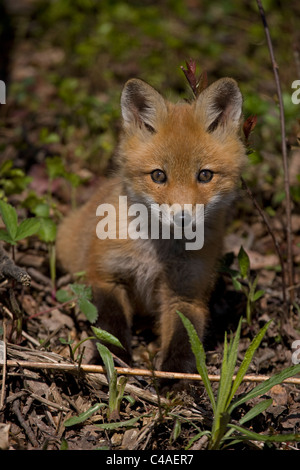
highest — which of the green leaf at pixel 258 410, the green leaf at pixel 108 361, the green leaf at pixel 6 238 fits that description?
the green leaf at pixel 6 238

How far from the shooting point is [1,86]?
16.3 ft

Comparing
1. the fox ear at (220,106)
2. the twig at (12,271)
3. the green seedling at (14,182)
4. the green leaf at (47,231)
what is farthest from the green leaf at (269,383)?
→ the green seedling at (14,182)

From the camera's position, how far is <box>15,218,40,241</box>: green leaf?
2.87 m

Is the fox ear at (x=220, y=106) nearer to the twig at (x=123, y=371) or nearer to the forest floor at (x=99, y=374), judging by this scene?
the forest floor at (x=99, y=374)

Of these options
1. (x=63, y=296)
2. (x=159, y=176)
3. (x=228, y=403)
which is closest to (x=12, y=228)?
(x=63, y=296)

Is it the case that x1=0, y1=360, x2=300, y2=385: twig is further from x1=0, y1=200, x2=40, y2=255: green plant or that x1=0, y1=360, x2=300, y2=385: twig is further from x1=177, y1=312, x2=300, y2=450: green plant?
x1=0, y1=200, x2=40, y2=255: green plant

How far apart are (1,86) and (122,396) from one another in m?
3.57

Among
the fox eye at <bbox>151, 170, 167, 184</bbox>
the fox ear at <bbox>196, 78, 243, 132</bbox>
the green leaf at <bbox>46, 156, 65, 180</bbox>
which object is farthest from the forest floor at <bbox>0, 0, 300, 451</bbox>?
the fox eye at <bbox>151, 170, 167, 184</bbox>

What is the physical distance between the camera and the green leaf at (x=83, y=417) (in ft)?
7.99

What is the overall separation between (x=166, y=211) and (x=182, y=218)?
12cm

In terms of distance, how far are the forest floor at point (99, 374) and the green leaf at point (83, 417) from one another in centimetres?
7

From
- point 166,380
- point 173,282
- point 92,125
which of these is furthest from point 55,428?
point 92,125

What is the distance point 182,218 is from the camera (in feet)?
8.36

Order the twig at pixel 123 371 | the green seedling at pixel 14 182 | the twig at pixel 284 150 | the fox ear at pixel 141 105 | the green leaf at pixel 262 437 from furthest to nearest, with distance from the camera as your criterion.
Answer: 1. the green seedling at pixel 14 182
2. the twig at pixel 284 150
3. the fox ear at pixel 141 105
4. the twig at pixel 123 371
5. the green leaf at pixel 262 437
